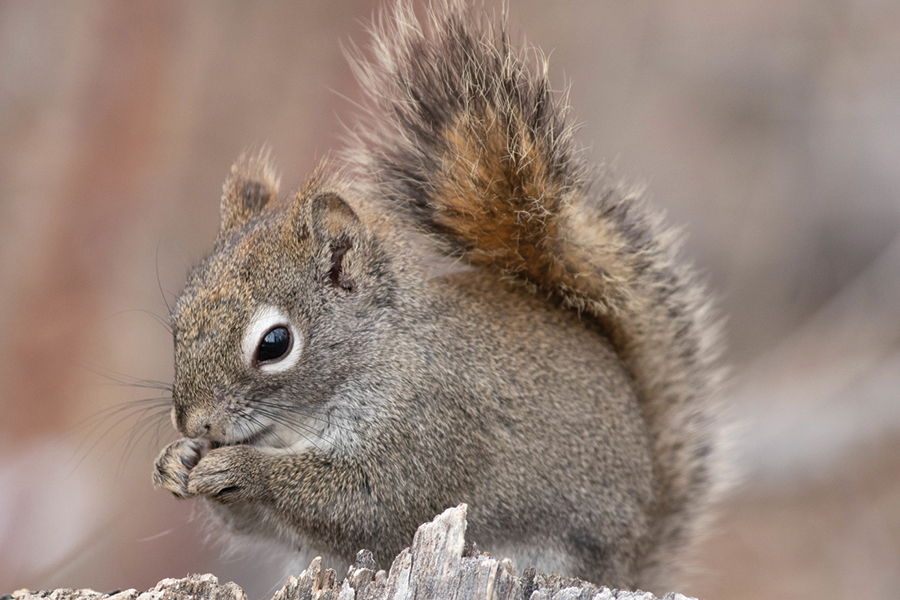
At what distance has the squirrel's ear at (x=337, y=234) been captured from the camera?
75.4 inches

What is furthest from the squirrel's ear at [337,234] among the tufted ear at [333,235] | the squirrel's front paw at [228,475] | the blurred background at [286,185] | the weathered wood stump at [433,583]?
the blurred background at [286,185]

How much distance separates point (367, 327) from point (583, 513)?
27.9 inches

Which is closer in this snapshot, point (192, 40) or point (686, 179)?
point (192, 40)

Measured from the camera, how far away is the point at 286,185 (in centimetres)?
321

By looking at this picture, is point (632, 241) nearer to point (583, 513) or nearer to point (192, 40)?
point (583, 513)

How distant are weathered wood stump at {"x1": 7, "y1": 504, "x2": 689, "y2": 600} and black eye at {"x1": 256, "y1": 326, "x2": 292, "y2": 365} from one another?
50cm

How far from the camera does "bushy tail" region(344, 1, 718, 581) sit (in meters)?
2.04

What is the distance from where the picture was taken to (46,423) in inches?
158

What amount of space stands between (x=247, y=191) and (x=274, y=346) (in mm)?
672

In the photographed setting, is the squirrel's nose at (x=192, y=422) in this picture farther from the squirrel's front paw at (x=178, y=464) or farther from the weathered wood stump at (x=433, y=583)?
the weathered wood stump at (x=433, y=583)

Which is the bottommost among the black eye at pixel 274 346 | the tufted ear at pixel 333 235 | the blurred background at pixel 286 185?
the black eye at pixel 274 346

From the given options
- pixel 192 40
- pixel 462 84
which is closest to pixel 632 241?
pixel 462 84

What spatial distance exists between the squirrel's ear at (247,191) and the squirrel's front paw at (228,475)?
0.66 meters

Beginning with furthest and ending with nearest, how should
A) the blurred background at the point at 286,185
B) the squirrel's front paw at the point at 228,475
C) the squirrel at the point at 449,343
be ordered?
the blurred background at the point at 286,185 < the squirrel at the point at 449,343 < the squirrel's front paw at the point at 228,475
